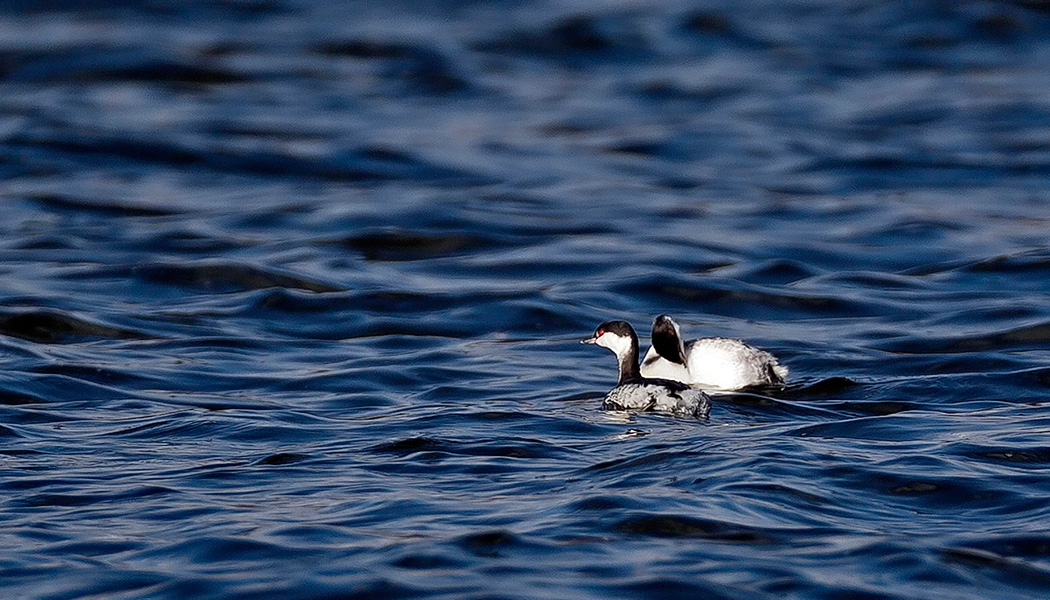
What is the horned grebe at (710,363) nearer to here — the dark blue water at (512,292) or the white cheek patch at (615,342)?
the dark blue water at (512,292)

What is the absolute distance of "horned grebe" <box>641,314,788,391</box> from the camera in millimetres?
10805

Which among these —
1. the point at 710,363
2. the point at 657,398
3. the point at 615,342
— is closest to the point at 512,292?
the point at 615,342

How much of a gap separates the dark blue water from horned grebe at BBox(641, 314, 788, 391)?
0.62ft

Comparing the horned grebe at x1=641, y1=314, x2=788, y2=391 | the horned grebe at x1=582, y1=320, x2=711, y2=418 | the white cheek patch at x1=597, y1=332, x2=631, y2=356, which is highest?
the white cheek patch at x1=597, y1=332, x2=631, y2=356

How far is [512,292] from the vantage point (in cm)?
1422

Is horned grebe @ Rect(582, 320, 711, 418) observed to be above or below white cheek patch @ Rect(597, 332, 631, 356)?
below

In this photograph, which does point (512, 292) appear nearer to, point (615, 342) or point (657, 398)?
point (615, 342)

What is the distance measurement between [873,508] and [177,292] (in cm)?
755

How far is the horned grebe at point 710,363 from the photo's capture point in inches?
425

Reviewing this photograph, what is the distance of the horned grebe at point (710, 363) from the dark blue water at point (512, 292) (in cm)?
19

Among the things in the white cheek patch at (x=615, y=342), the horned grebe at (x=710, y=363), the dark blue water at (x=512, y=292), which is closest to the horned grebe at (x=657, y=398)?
the dark blue water at (x=512, y=292)

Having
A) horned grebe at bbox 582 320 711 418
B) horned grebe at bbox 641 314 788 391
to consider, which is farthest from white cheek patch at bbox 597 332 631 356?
horned grebe at bbox 582 320 711 418

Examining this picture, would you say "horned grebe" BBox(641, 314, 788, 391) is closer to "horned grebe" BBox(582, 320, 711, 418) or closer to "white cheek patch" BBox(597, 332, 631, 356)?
"white cheek patch" BBox(597, 332, 631, 356)

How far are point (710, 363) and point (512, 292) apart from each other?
346cm
